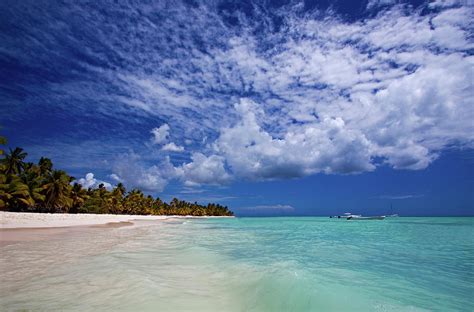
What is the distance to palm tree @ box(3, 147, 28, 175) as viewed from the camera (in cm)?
4244

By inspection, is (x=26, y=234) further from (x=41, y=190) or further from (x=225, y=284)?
(x=41, y=190)

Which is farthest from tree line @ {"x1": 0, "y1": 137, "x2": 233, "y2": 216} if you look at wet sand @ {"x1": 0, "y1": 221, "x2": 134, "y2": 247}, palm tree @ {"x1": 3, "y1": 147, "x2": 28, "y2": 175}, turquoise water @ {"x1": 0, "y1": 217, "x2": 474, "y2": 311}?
turquoise water @ {"x1": 0, "y1": 217, "x2": 474, "y2": 311}

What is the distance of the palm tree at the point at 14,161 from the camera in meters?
42.4

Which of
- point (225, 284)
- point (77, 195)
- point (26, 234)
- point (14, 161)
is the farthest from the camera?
point (77, 195)

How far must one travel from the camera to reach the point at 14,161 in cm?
4300

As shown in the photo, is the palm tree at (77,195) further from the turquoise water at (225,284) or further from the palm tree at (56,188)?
the turquoise water at (225,284)

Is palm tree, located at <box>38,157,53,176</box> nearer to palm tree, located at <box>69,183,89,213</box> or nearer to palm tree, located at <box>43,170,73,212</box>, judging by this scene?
palm tree, located at <box>43,170,73,212</box>

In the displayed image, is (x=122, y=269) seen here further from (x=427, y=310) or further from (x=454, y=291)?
(x=454, y=291)

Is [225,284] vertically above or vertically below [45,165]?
below

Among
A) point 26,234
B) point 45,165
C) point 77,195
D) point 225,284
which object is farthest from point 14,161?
point 225,284

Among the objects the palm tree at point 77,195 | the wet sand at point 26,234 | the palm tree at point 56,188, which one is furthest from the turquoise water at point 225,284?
the palm tree at point 77,195

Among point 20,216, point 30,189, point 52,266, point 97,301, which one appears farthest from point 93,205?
point 97,301

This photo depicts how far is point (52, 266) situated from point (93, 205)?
6039 cm

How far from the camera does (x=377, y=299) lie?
704 centimetres
